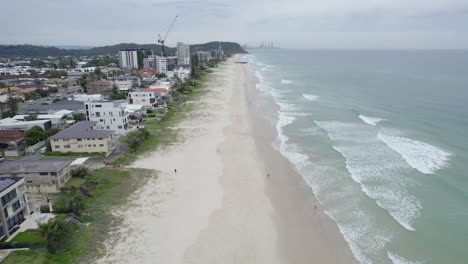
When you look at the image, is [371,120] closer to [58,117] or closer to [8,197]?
[8,197]

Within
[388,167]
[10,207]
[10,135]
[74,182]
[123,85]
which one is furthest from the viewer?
[123,85]

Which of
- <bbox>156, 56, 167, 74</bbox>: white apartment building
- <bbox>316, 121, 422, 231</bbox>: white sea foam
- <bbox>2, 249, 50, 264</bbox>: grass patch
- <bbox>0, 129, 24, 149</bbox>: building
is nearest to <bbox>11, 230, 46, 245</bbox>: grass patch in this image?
<bbox>2, 249, 50, 264</bbox>: grass patch

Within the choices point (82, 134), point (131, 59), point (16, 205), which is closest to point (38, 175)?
point (16, 205)

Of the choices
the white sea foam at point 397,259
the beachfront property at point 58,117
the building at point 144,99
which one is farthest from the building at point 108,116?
the white sea foam at point 397,259

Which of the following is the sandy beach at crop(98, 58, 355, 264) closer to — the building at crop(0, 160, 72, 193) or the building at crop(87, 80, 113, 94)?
the building at crop(0, 160, 72, 193)

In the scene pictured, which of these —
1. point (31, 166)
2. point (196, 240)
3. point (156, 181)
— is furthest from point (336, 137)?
point (31, 166)

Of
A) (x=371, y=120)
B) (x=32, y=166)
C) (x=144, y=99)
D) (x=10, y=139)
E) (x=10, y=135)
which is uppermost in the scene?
(x=144, y=99)

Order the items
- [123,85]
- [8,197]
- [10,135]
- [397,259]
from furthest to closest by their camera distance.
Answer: [123,85], [10,135], [8,197], [397,259]
